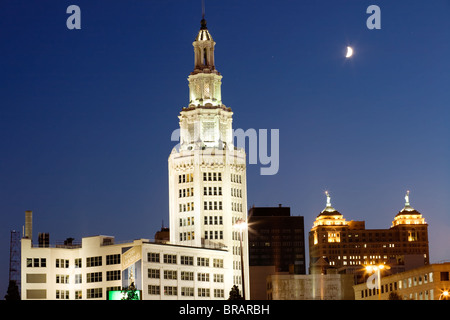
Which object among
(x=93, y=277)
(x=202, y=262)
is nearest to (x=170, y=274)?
(x=202, y=262)

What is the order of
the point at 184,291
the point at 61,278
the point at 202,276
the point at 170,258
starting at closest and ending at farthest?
the point at 61,278 → the point at 170,258 → the point at 184,291 → the point at 202,276

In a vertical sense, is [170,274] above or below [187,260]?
below

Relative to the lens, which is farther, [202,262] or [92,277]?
[202,262]

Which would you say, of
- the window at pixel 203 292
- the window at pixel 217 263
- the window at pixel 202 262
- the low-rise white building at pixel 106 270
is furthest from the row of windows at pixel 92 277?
the window at pixel 217 263

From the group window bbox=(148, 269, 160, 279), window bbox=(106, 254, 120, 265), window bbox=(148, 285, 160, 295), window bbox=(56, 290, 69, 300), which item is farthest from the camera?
window bbox=(56, 290, 69, 300)

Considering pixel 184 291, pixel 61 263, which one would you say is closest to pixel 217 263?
pixel 184 291

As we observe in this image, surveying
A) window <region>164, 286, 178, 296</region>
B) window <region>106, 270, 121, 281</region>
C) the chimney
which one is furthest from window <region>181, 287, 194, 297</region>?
the chimney

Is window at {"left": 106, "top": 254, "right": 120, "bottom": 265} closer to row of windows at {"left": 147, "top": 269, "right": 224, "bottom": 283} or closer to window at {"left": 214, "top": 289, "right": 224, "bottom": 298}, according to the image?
row of windows at {"left": 147, "top": 269, "right": 224, "bottom": 283}

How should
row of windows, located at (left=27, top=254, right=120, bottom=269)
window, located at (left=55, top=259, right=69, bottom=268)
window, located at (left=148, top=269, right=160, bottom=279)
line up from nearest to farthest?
window, located at (left=148, top=269, right=160, bottom=279) < row of windows, located at (left=27, top=254, right=120, bottom=269) < window, located at (left=55, top=259, right=69, bottom=268)

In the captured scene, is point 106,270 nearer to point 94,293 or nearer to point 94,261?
point 94,261

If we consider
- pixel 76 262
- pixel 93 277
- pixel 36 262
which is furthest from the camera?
pixel 76 262

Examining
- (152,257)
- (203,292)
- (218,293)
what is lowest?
(218,293)
